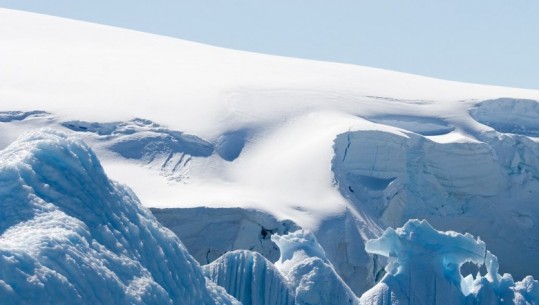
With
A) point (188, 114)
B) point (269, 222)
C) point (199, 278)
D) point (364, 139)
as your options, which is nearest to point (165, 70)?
point (188, 114)

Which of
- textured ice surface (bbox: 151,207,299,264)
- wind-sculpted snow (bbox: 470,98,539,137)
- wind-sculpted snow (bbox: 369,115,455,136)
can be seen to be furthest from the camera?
wind-sculpted snow (bbox: 470,98,539,137)

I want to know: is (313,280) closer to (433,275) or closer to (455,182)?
(433,275)

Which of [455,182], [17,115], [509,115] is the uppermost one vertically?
[509,115]

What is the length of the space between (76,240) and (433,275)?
240 inches

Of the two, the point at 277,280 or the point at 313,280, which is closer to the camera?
the point at 277,280

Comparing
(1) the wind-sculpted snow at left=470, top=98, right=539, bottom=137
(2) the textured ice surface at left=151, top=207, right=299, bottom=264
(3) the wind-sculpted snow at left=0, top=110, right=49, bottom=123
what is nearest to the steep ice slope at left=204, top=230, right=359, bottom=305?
(2) the textured ice surface at left=151, top=207, right=299, bottom=264

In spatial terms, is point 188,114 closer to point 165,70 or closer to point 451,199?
point 165,70

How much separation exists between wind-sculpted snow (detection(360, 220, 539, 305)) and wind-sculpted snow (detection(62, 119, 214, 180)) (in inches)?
192

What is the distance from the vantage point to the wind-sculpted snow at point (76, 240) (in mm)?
5199

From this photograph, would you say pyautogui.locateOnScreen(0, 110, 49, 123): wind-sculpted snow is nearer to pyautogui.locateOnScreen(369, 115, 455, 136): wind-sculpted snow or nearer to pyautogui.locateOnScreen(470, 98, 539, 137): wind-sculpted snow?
pyautogui.locateOnScreen(369, 115, 455, 136): wind-sculpted snow

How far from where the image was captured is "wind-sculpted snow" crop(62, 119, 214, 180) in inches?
620

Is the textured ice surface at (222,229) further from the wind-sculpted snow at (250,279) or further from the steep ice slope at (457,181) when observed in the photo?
the wind-sculpted snow at (250,279)

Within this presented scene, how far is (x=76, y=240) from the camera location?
561 centimetres

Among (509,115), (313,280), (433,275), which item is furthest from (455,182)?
(313,280)
